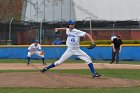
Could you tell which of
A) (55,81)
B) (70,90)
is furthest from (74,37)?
(70,90)

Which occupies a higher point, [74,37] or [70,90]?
[74,37]

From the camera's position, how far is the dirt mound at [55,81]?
12.9 metres

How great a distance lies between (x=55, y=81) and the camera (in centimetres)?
1344

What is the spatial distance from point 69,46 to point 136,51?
17532 millimetres

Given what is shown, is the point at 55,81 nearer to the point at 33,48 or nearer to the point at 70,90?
the point at 70,90

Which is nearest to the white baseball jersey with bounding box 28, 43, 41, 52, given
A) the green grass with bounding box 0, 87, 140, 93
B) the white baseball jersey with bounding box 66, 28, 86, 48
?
the white baseball jersey with bounding box 66, 28, 86, 48

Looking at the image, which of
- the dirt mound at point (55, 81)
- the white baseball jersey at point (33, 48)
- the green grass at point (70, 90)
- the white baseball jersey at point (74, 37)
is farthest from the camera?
the white baseball jersey at point (33, 48)

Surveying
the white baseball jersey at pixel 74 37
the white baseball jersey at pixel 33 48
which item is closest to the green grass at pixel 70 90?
the white baseball jersey at pixel 74 37

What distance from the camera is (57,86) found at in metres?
12.7

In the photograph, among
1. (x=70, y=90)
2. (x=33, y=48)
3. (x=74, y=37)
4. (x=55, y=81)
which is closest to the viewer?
(x=70, y=90)

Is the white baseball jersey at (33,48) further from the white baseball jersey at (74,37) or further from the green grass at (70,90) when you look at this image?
the green grass at (70,90)

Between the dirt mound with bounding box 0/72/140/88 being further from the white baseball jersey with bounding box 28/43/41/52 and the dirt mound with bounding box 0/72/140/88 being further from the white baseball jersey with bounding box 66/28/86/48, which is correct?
the white baseball jersey with bounding box 28/43/41/52

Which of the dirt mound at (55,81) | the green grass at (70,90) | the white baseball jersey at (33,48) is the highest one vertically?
the white baseball jersey at (33,48)

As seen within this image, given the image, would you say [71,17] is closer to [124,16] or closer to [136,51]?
[124,16]
